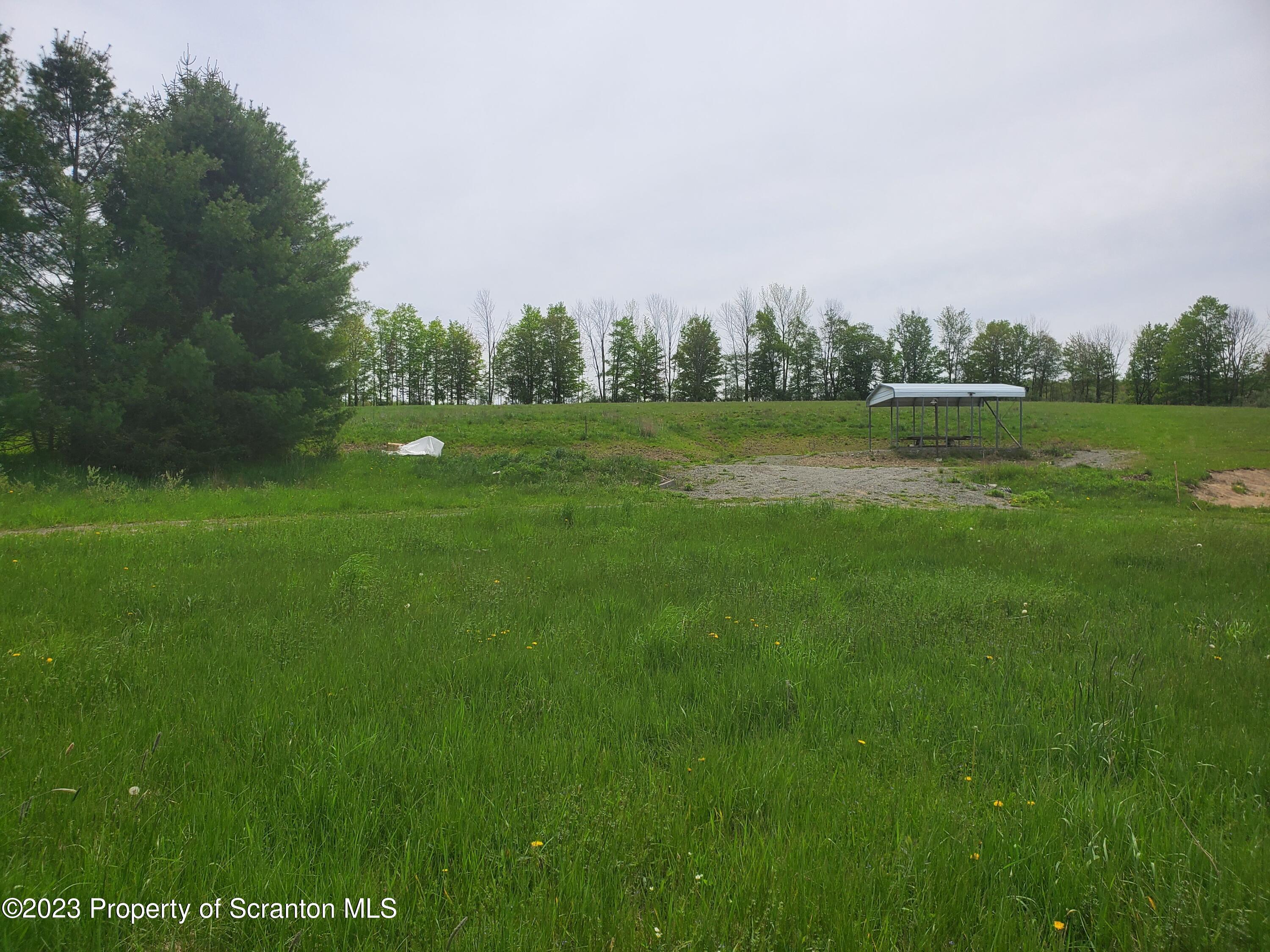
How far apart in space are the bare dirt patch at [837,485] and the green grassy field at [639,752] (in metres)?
9.50

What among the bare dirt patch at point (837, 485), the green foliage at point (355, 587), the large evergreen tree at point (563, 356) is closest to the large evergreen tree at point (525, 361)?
the large evergreen tree at point (563, 356)

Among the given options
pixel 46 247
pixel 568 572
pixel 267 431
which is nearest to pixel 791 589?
pixel 568 572

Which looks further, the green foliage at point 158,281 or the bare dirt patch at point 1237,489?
the bare dirt patch at point 1237,489

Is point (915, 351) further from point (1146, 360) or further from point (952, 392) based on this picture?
point (952, 392)

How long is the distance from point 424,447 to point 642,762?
77.1 feet

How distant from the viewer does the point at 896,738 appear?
3334mm

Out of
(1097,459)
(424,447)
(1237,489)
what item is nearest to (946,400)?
(1097,459)

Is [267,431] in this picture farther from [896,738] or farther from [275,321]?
[896,738]

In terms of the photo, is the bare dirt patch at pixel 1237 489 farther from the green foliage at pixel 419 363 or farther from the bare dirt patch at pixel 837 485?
the green foliage at pixel 419 363

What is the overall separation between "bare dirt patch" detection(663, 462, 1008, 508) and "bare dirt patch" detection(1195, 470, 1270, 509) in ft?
22.0

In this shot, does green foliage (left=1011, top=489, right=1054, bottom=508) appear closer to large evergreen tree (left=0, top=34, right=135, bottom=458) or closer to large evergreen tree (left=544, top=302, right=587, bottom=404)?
large evergreen tree (left=0, top=34, right=135, bottom=458)

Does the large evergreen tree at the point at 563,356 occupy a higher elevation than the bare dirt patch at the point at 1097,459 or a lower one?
higher

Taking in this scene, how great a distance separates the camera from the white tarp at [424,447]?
2375 cm

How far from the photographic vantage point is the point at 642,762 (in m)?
3.03
